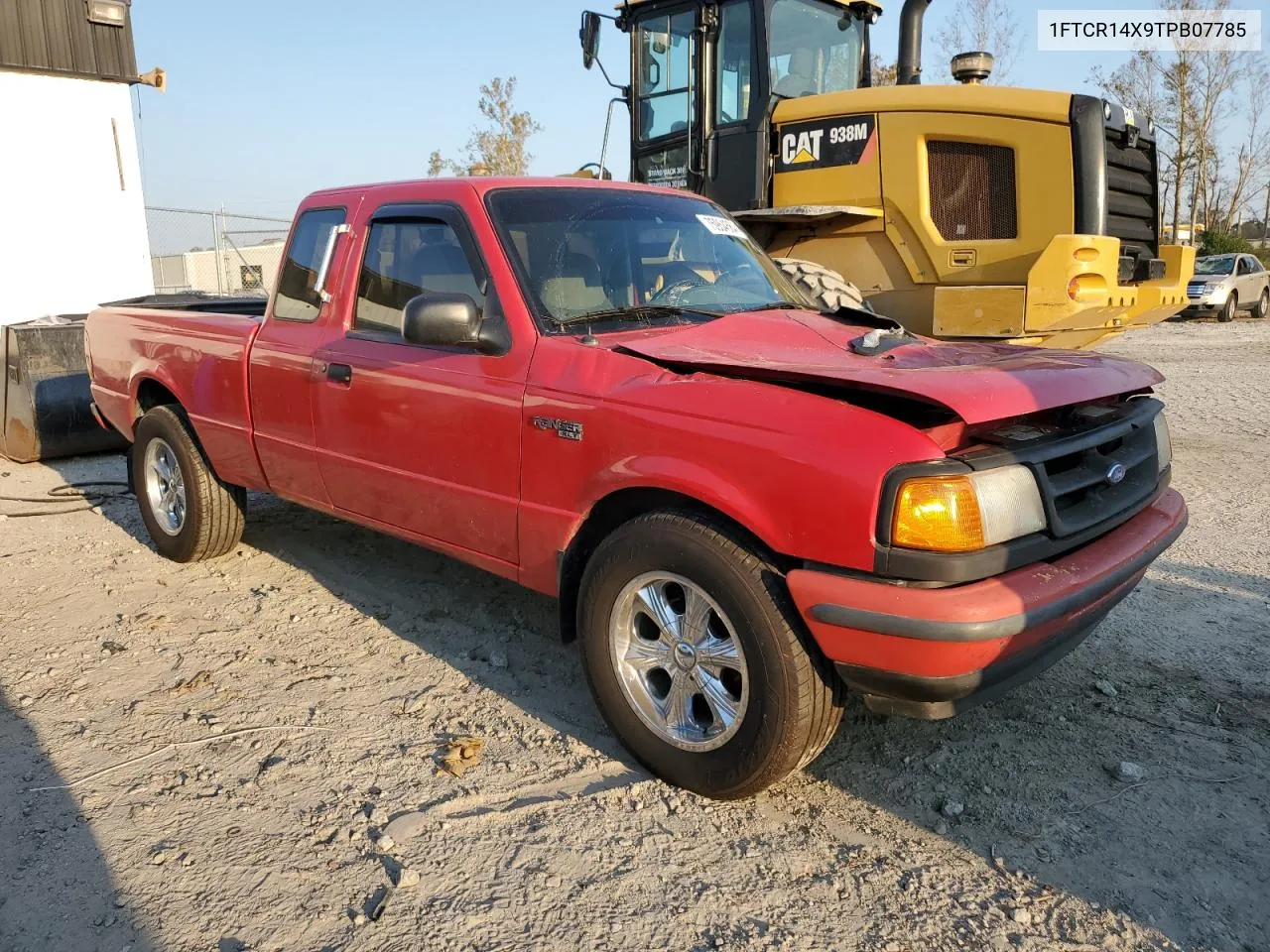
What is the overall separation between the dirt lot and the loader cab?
452 centimetres

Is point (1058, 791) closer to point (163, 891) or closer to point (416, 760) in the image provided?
point (416, 760)

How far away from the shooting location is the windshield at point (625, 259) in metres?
3.59

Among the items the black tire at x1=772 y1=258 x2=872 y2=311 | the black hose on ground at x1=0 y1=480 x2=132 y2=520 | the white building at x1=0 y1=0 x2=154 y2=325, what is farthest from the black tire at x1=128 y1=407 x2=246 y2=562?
the white building at x1=0 y1=0 x2=154 y2=325

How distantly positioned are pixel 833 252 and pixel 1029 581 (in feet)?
17.1

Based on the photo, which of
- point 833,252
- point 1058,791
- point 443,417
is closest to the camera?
point 1058,791

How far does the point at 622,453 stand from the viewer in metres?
3.00

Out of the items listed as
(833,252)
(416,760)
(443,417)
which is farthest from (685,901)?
(833,252)

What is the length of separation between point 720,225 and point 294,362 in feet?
6.63

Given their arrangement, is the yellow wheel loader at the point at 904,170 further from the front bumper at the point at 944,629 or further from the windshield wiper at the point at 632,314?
the front bumper at the point at 944,629

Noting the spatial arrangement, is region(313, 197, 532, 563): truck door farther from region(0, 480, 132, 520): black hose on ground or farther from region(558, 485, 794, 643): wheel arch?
region(0, 480, 132, 520): black hose on ground

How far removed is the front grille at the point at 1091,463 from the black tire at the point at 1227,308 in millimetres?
21731

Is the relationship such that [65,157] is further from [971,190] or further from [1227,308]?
[1227,308]

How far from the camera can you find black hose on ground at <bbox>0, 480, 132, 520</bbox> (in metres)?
6.43

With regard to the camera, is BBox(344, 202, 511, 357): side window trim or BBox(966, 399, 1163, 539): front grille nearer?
BBox(966, 399, 1163, 539): front grille
